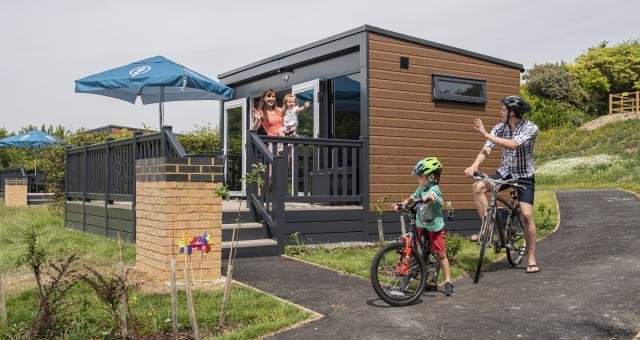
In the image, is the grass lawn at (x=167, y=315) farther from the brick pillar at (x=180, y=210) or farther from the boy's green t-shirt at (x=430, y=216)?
the boy's green t-shirt at (x=430, y=216)

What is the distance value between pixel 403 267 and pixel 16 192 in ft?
65.2

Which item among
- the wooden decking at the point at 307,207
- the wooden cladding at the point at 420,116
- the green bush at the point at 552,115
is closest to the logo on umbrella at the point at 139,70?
the wooden decking at the point at 307,207

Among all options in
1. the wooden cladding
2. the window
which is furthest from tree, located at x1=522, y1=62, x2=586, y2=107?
the window

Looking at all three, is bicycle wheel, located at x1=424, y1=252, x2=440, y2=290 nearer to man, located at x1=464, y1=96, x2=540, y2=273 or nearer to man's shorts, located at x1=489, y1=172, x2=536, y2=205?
man, located at x1=464, y1=96, x2=540, y2=273

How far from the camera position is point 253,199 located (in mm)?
8805

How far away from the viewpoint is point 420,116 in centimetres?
1020

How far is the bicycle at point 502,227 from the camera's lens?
246 inches

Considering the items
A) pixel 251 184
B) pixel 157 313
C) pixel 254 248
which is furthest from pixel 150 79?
pixel 157 313

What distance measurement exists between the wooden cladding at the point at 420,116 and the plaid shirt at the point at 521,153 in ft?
10.1

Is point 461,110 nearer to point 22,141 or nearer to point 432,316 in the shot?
point 432,316

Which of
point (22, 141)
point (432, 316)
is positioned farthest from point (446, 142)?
point (22, 141)

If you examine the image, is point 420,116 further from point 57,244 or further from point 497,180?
point 57,244

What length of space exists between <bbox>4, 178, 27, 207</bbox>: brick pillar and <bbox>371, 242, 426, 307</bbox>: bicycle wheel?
19164 mm

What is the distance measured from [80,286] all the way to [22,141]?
18.2 meters
